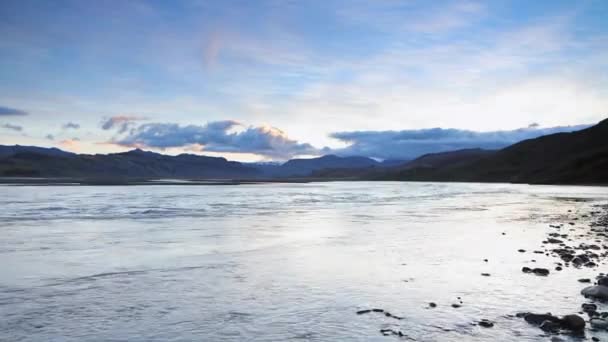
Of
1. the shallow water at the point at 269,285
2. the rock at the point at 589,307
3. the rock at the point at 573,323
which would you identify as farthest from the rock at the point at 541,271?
the rock at the point at 573,323

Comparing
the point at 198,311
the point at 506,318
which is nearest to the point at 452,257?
the point at 506,318

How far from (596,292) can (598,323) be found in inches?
129

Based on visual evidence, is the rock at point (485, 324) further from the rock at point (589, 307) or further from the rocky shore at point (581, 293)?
the rock at point (589, 307)

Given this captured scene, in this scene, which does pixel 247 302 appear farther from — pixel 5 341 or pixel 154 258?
pixel 154 258

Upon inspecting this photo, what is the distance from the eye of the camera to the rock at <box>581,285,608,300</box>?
47.6 feet

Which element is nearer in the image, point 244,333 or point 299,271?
point 244,333

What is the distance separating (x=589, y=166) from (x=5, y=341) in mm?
188016

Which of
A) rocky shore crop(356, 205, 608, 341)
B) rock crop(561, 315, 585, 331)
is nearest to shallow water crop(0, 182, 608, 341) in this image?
rocky shore crop(356, 205, 608, 341)

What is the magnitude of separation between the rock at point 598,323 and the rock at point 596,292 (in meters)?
2.64

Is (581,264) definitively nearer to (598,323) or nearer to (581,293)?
(581,293)

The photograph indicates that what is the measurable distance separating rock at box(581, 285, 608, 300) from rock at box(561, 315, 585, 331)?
11.1 ft

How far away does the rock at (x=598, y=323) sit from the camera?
1168 centimetres

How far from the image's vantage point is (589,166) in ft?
552

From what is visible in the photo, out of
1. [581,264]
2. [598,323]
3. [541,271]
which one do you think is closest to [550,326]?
[598,323]
